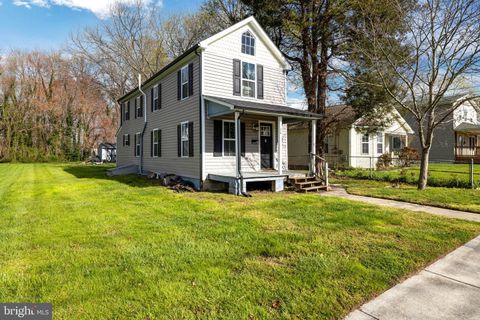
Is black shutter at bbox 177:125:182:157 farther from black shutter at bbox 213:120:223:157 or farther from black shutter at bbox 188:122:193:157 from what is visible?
black shutter at bbox 213:120:223:157

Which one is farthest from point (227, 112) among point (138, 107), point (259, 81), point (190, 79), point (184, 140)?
point (138, 107)

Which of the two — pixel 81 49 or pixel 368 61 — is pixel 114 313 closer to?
pixel 368 61

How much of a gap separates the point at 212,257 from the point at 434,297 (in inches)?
103

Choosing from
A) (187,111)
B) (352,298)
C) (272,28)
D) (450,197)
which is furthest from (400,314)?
(272,28)

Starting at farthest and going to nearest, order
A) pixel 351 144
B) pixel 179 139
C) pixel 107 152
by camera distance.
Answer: pixel 107 152 < pixel 351 144 < pixel 179 139

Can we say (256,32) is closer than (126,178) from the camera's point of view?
Yes

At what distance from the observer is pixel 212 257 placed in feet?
13.1

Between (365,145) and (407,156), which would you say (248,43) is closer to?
(365,145)

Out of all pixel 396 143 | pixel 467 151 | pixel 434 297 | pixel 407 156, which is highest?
pixel 396 143

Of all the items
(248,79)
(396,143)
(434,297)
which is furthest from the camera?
(396,143)

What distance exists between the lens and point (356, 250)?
4.25 m

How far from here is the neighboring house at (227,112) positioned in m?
10.3

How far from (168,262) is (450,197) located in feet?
28.9

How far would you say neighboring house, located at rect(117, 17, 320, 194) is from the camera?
1027 centimetres
